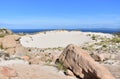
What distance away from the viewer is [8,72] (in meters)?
17.6

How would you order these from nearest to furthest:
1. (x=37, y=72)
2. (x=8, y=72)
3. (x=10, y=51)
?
(x=8, y=72)
(x=37, y=72)
(x=10, y=51)

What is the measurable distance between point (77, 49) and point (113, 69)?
4.88 metres

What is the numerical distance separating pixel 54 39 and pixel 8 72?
88.0 ft

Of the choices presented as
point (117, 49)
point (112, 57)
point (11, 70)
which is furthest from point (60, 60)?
point (117, 49)

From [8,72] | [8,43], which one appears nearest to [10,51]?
[8,43]

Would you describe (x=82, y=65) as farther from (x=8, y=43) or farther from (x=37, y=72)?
(x=8, y=43)

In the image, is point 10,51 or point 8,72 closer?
point 8,72

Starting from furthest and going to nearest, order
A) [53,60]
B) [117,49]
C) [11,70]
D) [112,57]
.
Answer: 1. [117,49]
2. [112,57]
3. [53,60]
4. [11,70]

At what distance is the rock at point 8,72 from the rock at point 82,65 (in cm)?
367

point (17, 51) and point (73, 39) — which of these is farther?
point (73, 39)

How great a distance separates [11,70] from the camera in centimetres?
1795

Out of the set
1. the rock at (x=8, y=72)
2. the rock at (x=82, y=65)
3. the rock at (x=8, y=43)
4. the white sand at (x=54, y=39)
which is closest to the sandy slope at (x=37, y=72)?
the rock at (x=8, y=72)

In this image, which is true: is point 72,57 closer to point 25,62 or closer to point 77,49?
point 77,49

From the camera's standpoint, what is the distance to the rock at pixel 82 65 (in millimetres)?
18531
